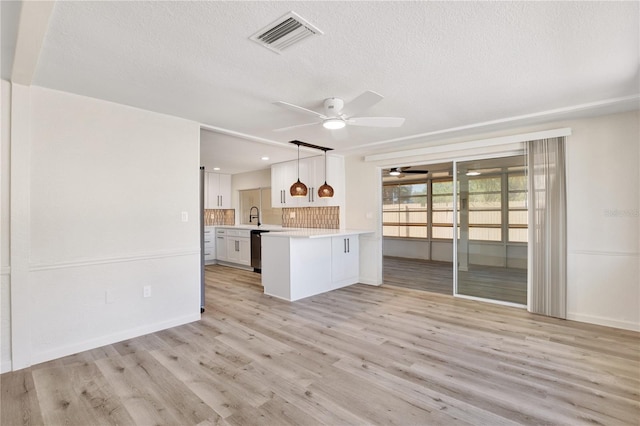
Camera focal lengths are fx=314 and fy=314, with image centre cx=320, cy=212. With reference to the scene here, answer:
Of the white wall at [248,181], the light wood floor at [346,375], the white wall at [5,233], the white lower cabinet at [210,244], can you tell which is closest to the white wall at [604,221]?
the light wood floor at [346,375]

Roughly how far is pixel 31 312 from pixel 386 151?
4955 millimetres

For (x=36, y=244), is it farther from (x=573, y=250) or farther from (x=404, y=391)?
(x=573, y=250)

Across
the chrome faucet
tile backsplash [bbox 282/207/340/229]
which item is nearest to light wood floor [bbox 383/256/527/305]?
tile backsplash [bbox 282/207/340/229]

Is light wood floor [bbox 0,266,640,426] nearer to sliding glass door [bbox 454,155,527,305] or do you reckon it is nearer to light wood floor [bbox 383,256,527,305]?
light wood floor [bbox 383,256,527,305]

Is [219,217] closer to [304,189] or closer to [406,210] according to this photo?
[304,189]

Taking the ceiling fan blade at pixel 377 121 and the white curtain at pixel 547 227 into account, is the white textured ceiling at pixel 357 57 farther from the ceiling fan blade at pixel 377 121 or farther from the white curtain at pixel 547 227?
the white curtain at pixel 547 227

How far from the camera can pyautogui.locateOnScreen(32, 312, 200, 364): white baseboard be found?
2779mm

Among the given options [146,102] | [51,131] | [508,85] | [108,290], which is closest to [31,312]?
[108,290]

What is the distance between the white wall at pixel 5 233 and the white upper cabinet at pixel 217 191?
5.63 m

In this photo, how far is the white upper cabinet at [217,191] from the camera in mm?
8273

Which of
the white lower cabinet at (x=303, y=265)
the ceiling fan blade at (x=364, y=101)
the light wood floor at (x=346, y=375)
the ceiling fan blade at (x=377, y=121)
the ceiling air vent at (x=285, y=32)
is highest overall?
the ceiling air vent at (x=285, y=32)

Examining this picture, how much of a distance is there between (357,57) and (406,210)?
279 inches

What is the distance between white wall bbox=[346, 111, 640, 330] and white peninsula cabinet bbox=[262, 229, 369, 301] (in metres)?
3.00

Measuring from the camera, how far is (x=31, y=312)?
269 cm
